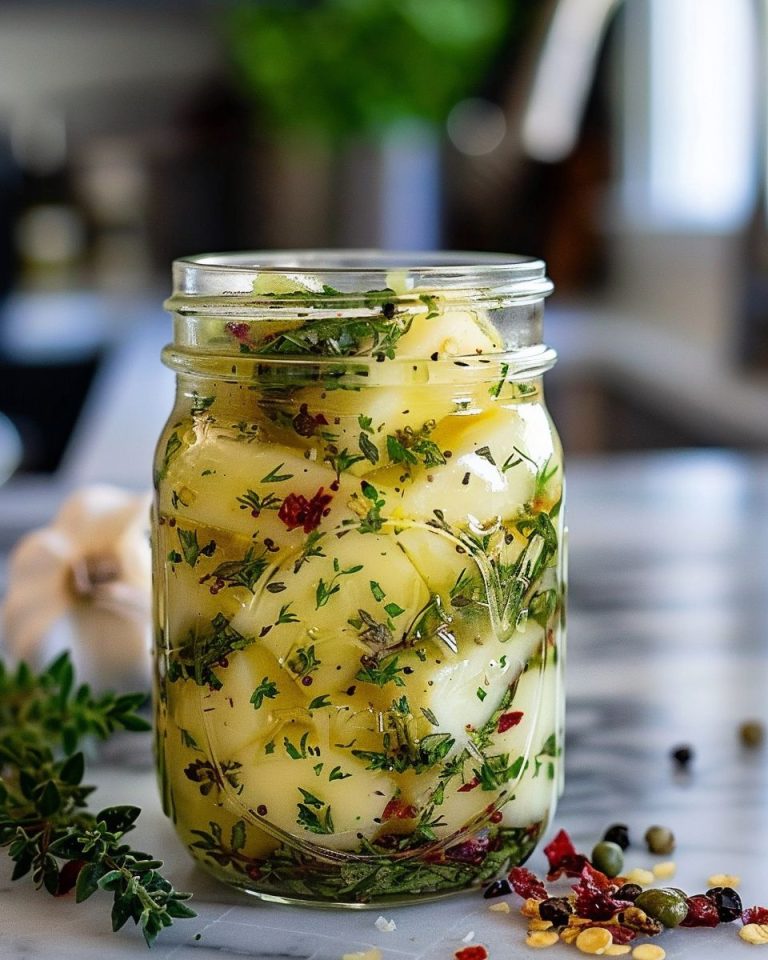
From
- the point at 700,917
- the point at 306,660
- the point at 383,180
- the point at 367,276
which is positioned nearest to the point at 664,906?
the point at 700,917

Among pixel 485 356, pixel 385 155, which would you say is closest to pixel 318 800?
pixel 485 356

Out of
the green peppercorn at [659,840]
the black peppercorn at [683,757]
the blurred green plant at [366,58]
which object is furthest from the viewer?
the blurred green plant at [366,58]

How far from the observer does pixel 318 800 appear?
0.54 m

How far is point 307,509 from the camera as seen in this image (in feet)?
1.73

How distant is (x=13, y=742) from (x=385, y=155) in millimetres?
2713

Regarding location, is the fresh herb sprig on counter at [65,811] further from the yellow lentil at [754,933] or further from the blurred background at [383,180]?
the blurred background at [383,180]

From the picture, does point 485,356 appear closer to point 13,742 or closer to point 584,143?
point 13,742

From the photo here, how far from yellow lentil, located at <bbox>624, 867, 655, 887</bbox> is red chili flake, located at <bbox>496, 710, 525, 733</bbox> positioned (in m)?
0.09

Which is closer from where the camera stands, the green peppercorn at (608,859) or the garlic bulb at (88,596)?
the green peppercorn at (608,859)

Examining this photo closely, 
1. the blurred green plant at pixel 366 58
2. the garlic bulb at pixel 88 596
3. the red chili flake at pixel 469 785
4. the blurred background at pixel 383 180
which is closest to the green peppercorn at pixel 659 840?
the red chili flake at pixel 469 785

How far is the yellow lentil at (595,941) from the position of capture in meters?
0.52

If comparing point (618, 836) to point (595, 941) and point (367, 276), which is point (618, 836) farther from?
point (367, 276)

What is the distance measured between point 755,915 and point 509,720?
0.13 m

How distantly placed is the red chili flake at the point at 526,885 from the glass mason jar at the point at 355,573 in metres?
0.01
